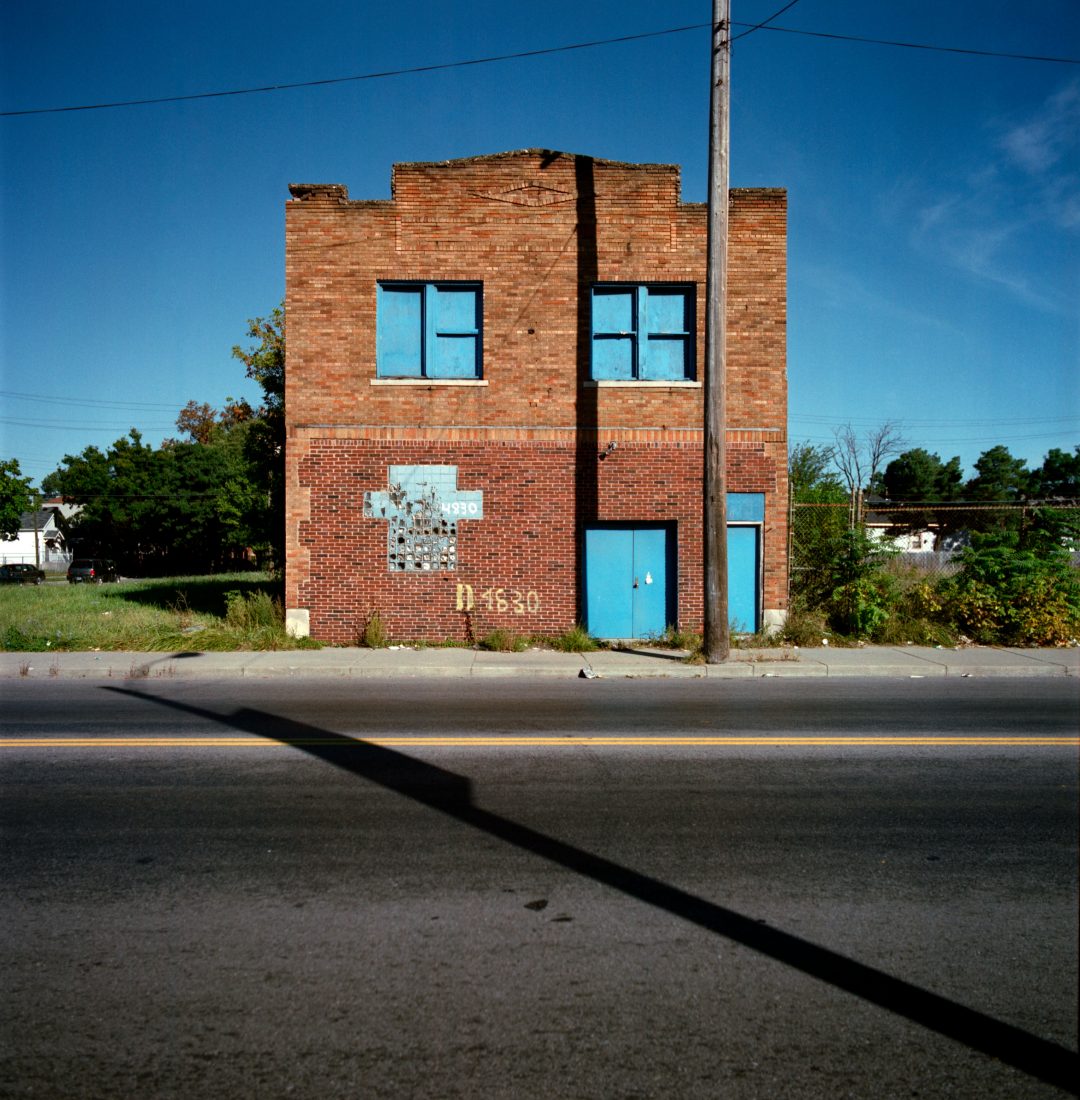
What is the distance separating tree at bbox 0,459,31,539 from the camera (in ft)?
158

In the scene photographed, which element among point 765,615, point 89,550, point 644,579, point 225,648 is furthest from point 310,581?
point 89,550

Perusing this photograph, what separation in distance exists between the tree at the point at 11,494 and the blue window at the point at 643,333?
4675cm

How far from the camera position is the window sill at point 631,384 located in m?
14.4

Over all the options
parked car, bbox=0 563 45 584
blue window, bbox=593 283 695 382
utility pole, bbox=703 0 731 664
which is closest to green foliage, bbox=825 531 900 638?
utility pole, bbox=703 0 731 664

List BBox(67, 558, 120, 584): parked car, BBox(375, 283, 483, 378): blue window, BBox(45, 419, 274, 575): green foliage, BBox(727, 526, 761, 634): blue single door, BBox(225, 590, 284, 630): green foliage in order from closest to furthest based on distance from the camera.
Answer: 1. BBox(225, 590, 284, 630): green foliage
2. BBox(375, 283, 483, 378): blue window
3. BBox(727, 526, 761, 634): blue single door
4. BBox(67, 558, 120, 584): parked car
5. BBox(45, 419, 274, 575): green foliage

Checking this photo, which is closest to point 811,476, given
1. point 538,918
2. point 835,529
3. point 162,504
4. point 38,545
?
point 835,529

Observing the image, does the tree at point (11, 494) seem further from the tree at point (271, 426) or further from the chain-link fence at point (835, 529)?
the chain-link fence at point (835, 529)

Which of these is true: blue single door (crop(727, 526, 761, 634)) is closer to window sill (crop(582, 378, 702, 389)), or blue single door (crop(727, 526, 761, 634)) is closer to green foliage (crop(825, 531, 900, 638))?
green foliage (crop(825, 531, 900, 638))

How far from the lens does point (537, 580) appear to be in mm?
14359

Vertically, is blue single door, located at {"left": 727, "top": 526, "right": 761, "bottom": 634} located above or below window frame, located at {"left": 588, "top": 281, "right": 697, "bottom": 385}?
below

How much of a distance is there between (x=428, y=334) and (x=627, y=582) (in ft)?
18.6

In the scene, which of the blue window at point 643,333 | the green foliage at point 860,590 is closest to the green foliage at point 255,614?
the blue window at point 643,333

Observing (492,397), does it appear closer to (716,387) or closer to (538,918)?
(716,387)

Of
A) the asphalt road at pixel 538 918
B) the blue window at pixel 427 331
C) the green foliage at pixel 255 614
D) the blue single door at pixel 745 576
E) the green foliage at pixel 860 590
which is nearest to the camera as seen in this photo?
the asphalt road at pixel 538 918
